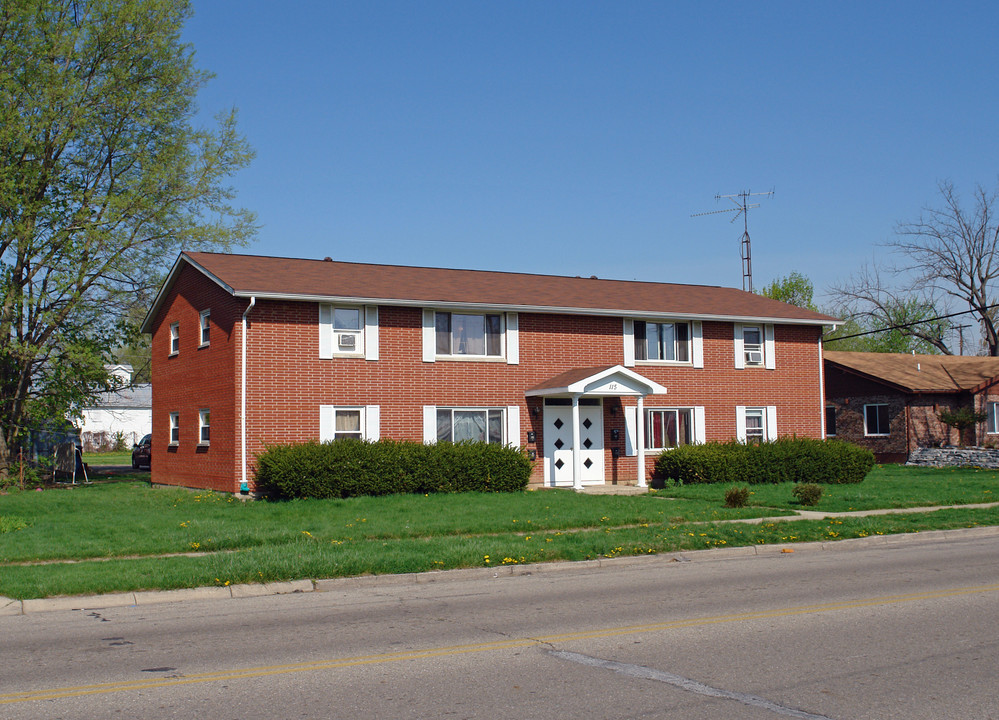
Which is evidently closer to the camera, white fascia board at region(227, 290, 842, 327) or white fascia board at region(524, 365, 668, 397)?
white fascia board at region(227, 290, 842, 327)

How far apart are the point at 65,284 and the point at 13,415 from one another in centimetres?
478

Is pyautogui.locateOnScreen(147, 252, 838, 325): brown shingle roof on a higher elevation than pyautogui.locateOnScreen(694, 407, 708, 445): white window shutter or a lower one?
higher

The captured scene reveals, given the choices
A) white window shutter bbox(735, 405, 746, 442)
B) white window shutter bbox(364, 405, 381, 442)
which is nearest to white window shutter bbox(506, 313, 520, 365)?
white window shutter bbox(364, 405, 381, 442)

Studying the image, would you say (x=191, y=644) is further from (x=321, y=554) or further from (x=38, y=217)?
(x=38, y=217)

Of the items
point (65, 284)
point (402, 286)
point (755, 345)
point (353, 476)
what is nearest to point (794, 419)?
point (755, 345)

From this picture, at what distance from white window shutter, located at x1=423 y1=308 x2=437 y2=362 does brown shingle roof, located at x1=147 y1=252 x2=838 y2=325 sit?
0.45 m

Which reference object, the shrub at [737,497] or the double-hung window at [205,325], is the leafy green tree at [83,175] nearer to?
the double-hung window at [205,325]

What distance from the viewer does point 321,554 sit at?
1333cm

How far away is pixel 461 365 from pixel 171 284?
962 centimetres

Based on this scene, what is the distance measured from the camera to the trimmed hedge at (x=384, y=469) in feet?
71.0

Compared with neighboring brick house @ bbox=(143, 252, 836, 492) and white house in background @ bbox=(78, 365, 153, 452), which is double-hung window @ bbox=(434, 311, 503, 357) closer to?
neighboring brick house @ bbox=(143, 252, 836, 492)

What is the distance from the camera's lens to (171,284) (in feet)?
94.3

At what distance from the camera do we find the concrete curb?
10938 millimetres

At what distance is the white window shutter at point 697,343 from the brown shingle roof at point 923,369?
1319 cm
